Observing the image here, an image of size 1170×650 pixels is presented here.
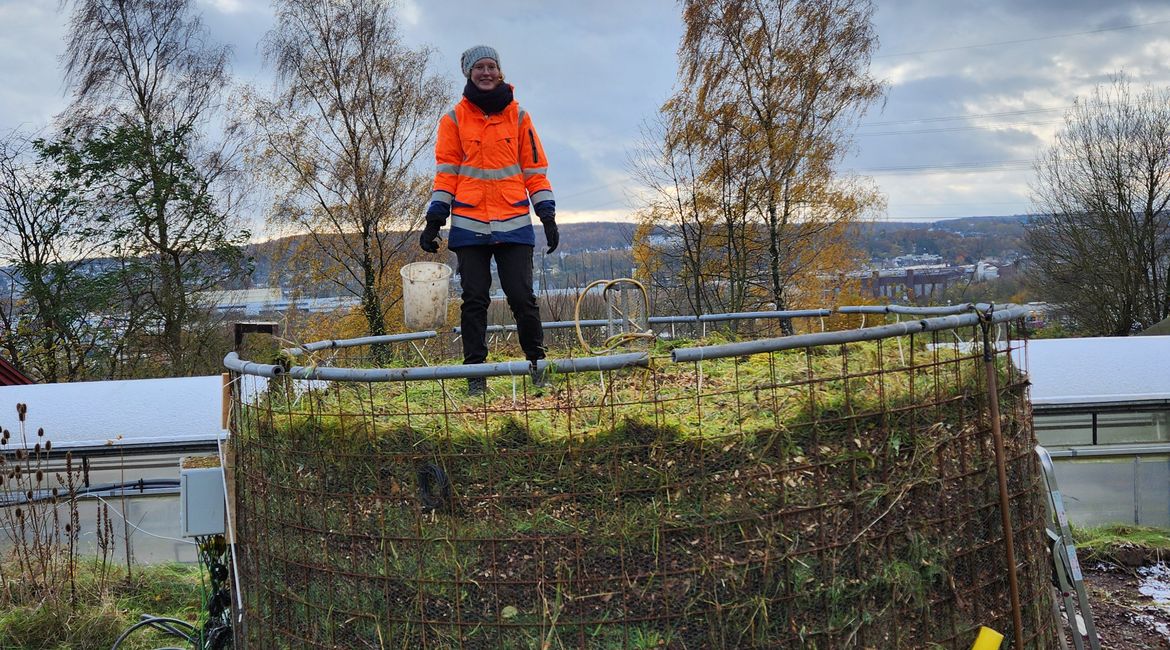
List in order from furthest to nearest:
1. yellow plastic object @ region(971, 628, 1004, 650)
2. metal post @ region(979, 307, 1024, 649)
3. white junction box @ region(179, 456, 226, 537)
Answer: white junction box @ region(179, 456, 226, 537) < metal post @ region(979, 307, 1024, 649) < yellow plastic object @ region(971, 628, 1004, 650)

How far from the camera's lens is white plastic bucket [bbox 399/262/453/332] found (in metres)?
5.73

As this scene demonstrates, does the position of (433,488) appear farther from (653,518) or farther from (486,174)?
(486,174)

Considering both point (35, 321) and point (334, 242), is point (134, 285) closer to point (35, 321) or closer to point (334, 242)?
point (35, 321)

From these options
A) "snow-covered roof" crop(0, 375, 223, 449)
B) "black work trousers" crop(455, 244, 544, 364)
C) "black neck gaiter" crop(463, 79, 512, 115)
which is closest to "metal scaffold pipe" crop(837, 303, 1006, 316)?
"black work trousers" crop(455, 244, 544, 364)

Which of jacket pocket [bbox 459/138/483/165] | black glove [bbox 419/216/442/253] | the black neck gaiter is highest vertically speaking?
the black neck gaiter

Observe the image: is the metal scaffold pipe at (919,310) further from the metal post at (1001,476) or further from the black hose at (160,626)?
the black hose at (160,626)

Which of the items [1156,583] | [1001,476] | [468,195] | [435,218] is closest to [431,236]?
[435,218]

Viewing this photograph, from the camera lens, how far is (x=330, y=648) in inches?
162

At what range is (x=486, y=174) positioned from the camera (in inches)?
208

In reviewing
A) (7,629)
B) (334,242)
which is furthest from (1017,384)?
(334,242)

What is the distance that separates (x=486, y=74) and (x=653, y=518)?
8.70ft

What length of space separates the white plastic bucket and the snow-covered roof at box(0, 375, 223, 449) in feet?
12.1

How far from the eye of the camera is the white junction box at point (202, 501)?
5.19 meters

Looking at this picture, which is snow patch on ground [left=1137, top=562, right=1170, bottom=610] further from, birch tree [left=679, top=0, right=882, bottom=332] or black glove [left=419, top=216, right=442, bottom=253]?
birch tree [left=679, top=0, right=882, bottom=332]
